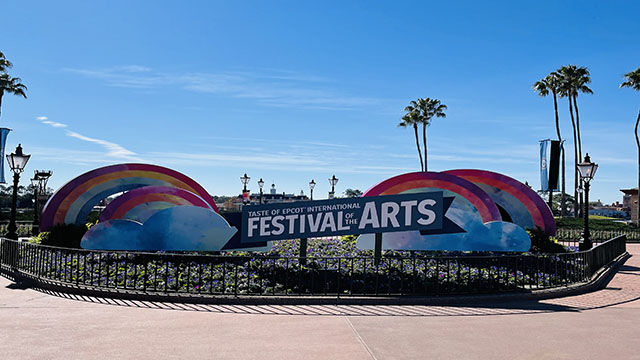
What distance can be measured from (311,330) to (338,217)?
210 inches

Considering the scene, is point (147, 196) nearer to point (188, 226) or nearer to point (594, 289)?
point (188, 226)

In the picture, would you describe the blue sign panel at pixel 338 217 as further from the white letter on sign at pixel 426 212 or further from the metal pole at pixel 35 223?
the metal pole at pixel 35 223

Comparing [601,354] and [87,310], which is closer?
[601,354]

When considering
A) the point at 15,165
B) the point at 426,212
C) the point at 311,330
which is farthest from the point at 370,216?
the point at 15,165

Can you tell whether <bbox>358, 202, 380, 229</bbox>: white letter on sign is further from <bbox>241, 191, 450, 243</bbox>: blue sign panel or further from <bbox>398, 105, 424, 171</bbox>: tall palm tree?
<bbox>398, 105, 424, 171</bbox>: tall palm tree

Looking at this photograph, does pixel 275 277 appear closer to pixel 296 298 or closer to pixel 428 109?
pixel 296 298

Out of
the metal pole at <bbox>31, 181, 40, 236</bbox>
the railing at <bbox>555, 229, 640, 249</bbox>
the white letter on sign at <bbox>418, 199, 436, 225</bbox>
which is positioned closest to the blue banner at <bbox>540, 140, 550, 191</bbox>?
the railing at <bbox>555, 229, 640, 249</bbox>

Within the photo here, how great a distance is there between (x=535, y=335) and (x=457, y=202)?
8.86 metres

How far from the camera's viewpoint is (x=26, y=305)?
9344 millimetres

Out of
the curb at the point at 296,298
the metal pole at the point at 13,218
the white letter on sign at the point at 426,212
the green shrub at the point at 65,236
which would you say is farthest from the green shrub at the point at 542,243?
the metal pole at the point at 13,218

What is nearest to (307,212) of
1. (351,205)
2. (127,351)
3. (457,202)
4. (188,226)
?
(351,205)

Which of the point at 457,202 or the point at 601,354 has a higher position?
the point at 457,202

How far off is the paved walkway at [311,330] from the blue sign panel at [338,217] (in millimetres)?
3311

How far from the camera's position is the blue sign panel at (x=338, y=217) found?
12797mm
